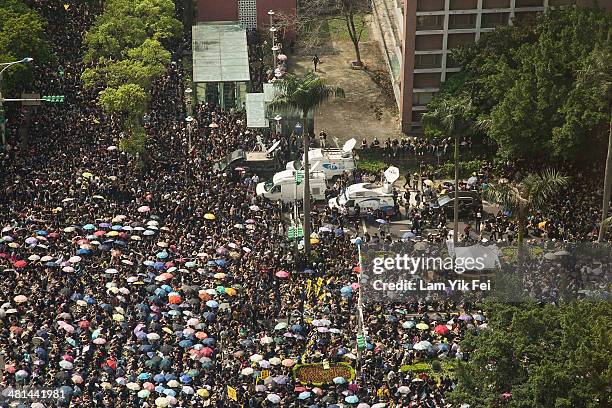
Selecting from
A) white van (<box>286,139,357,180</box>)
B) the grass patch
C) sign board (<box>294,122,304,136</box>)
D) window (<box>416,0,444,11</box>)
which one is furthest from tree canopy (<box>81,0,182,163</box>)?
window (<box>416,0,444,11</box>)

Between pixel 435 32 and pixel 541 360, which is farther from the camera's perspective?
pixel 435 32

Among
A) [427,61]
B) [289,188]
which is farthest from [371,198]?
[427,61]

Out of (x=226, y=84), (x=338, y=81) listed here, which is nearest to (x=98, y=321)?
(x=226, y=84)

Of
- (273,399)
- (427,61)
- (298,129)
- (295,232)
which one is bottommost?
(273,399)

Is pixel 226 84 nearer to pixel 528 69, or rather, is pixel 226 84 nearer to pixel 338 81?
pixel 338 81

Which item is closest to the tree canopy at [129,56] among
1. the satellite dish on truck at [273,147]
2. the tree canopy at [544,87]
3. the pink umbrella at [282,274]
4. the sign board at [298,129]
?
the satellite dish on truck at [273,147]

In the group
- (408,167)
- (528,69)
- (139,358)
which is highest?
(528,69)

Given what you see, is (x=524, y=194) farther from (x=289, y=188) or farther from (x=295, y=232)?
(x=289, y=188)
